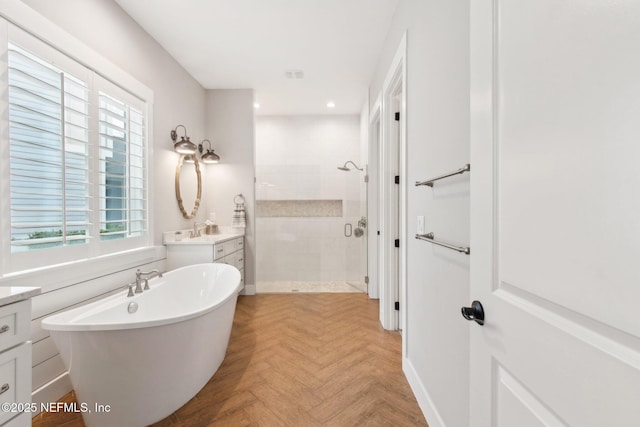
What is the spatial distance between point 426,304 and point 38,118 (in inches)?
101

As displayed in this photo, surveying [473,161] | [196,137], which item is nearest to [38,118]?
[196,137]

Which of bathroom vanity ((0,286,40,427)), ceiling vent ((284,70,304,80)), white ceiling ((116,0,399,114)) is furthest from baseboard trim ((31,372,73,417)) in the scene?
ceiling vent ((284,70,304,80))

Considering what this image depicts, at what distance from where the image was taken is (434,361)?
1.47 metres

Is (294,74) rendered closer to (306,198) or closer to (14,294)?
(306,198)

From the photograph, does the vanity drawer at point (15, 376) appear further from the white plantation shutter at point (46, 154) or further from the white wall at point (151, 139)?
the white plantation shutter at point (46, 154)

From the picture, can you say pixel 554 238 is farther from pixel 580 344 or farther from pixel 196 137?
pixel 196 137

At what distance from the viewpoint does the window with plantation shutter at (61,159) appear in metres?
1.50

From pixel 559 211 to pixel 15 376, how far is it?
6.07 ft

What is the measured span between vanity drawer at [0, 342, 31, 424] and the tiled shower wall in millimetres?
3421

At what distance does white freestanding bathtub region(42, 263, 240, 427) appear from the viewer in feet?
4.49

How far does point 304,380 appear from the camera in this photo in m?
1.97

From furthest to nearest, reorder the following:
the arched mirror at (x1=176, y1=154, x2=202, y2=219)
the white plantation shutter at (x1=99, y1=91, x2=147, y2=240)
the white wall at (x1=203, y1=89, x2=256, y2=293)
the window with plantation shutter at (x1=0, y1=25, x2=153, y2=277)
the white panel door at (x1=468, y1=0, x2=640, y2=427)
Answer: the white wall at (x1=203, y1=89, x2=256, y2=293)
the arched mirror at (x1=176, y1=154, x2=202, y2=219)
the white plantation shutter at (x1=99, y1=91, x2=147, y2=240)
the window with plantation shutter at (x1=0, y1=25, x2=153, y2=277)
the white panel door at (x1=468, y1=0, x2=640, y2=427)

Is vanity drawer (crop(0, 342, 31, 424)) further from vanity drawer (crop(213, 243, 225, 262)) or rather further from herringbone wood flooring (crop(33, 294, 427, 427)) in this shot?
vanity drawer (crop(213, 243, 225, 262))

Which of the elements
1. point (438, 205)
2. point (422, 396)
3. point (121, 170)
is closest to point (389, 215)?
point (438, 205)
